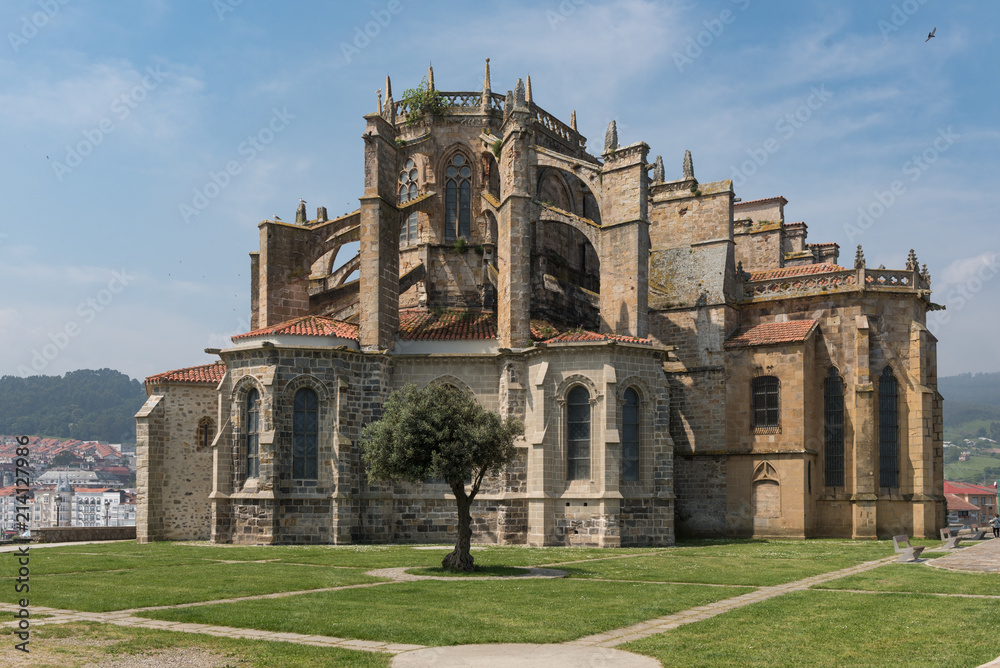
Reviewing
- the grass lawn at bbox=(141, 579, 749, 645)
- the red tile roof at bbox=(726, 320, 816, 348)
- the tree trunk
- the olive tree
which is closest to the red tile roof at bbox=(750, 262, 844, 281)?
the red tile roof at bbox=(726, 320, 816, 348)

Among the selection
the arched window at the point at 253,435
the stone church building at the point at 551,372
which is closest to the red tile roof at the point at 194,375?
the stone church building at the point at 551,372

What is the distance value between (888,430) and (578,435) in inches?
544

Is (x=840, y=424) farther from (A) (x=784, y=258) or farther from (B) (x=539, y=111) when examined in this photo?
(B) (x=539, y=111)

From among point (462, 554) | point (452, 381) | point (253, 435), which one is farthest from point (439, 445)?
point (253, 435)

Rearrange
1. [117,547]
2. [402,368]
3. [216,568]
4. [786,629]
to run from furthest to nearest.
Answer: [402,368]
[117,547]
[216,568]
[786,629]

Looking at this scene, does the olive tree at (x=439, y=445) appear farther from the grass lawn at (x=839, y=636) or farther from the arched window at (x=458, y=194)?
the arched window at (x=458, y=194)

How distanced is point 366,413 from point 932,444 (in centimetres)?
2265

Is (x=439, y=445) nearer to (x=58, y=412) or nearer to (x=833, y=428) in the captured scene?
(x=833, y=428)

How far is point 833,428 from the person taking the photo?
3828 cm

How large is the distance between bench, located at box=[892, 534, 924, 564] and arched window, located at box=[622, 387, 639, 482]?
9.03 meters

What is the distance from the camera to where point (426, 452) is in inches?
926

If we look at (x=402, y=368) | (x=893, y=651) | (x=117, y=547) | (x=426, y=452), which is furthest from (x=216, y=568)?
(x=893, y=651)

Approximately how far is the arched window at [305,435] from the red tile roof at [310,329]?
2172 millimetres

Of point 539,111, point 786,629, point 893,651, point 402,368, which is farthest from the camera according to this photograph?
point 539,111
